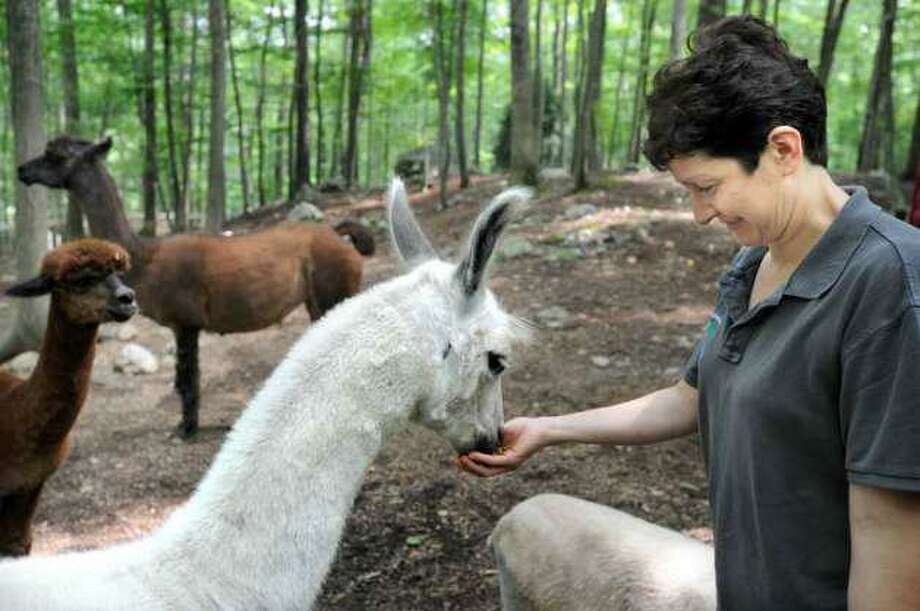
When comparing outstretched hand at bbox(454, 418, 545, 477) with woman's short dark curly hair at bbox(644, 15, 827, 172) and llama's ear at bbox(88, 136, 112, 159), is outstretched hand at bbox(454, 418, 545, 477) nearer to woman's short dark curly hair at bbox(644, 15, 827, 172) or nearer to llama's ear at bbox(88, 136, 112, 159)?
woman's short dark curly hair at bbox(644, 15, 827, 172)

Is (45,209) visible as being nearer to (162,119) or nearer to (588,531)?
(588,531)

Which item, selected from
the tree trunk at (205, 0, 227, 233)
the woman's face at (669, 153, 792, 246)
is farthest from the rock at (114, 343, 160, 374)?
the woman's face at (669, 153, 792, 246)

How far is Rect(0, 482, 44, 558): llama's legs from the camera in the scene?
407cm

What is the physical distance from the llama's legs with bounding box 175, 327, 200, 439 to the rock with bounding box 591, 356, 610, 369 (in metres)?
3.28

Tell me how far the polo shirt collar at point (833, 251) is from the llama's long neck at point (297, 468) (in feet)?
3.42

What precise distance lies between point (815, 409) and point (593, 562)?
1318 millimetres

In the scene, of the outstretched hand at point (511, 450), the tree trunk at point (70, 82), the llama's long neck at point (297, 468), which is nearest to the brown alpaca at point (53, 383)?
the llama's long neck at point (297, 468)

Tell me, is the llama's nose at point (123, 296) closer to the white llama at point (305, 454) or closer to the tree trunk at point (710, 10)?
the white llama at point (305, 454)

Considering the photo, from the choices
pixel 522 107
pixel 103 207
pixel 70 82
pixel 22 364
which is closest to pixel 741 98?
pixel 103 207

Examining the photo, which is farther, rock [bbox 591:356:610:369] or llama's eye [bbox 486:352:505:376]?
rock [bbox 591:356:610:369]

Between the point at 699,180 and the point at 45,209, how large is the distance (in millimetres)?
7052

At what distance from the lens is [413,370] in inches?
85.9

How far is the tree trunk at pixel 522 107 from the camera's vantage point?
43.0 ft

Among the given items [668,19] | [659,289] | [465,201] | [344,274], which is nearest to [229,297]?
[344,274]
